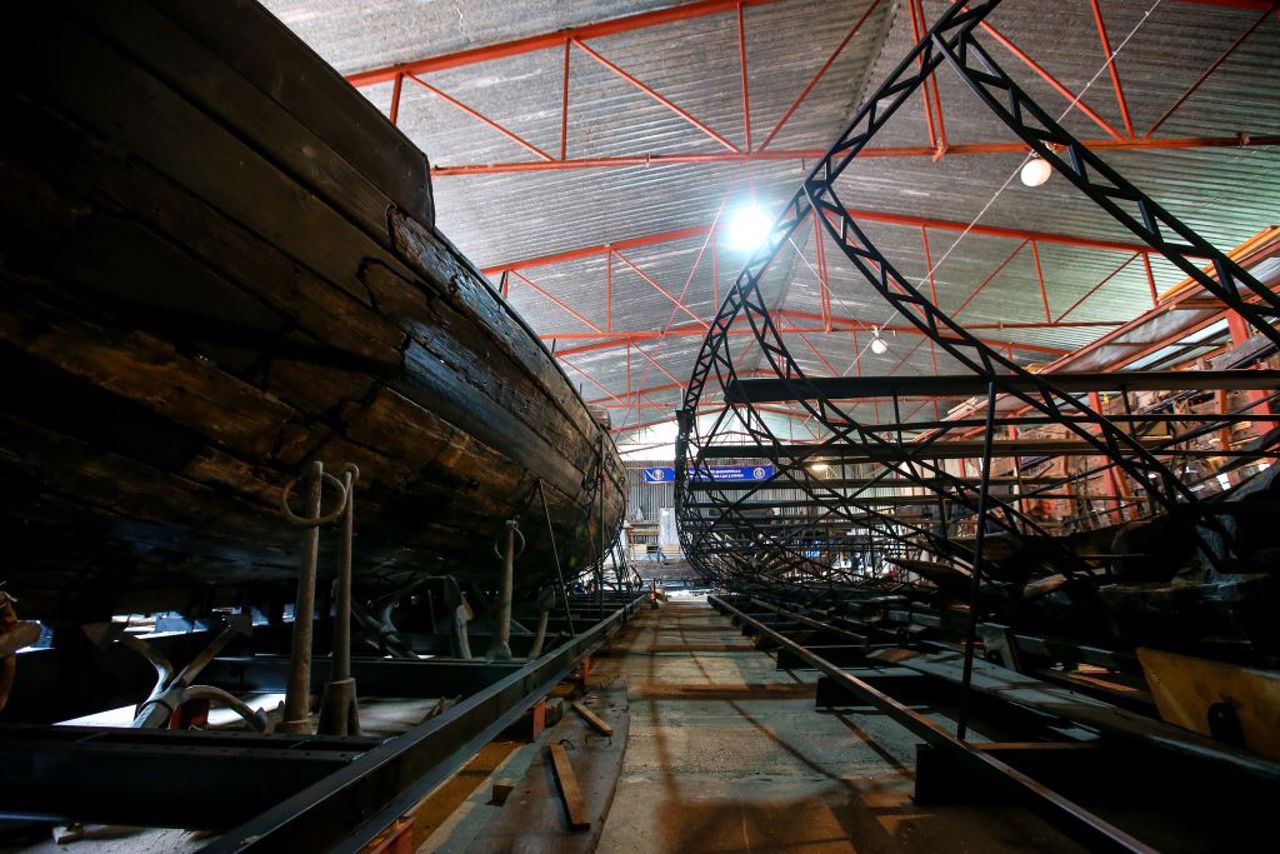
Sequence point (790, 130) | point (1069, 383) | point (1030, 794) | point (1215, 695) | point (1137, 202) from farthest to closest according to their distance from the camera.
Answer: point (790, 130), point (1069, 383), point (1137, 202), point (1215, 695), point (1030, 794)

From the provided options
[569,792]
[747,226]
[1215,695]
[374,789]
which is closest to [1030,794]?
[1215,695]

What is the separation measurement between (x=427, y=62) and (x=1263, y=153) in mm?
8766

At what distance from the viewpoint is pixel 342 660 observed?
1252 millimetres

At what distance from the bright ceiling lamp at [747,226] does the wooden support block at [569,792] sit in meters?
8.15

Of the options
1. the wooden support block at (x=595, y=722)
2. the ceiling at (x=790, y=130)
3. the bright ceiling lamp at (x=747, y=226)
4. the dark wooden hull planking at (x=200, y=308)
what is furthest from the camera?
the bright ceiling lamp at (x=747, y=226)

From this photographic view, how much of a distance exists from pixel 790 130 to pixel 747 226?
2.04 m

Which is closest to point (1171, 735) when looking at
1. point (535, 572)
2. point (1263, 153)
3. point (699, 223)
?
point (535, 572)

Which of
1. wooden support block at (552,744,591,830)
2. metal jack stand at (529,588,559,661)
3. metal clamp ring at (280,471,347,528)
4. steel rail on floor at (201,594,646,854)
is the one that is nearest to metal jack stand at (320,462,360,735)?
metal clamp ring at (280,471,347,528)

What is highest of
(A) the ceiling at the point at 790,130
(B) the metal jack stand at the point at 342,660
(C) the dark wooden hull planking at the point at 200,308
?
(A) the ceiling at the point at 790,130

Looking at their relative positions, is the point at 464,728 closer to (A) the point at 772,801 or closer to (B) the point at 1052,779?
(A) the point at 772,801

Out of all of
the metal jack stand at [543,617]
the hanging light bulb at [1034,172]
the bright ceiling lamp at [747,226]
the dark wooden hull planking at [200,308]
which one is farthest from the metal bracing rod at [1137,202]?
the bright ceiling lamp at [747,226]

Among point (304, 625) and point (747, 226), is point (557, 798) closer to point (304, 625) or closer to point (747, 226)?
point (304, 625)

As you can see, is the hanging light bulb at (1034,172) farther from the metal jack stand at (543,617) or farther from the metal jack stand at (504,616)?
the metal jack stand at (504,616)

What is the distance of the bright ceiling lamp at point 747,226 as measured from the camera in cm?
866
